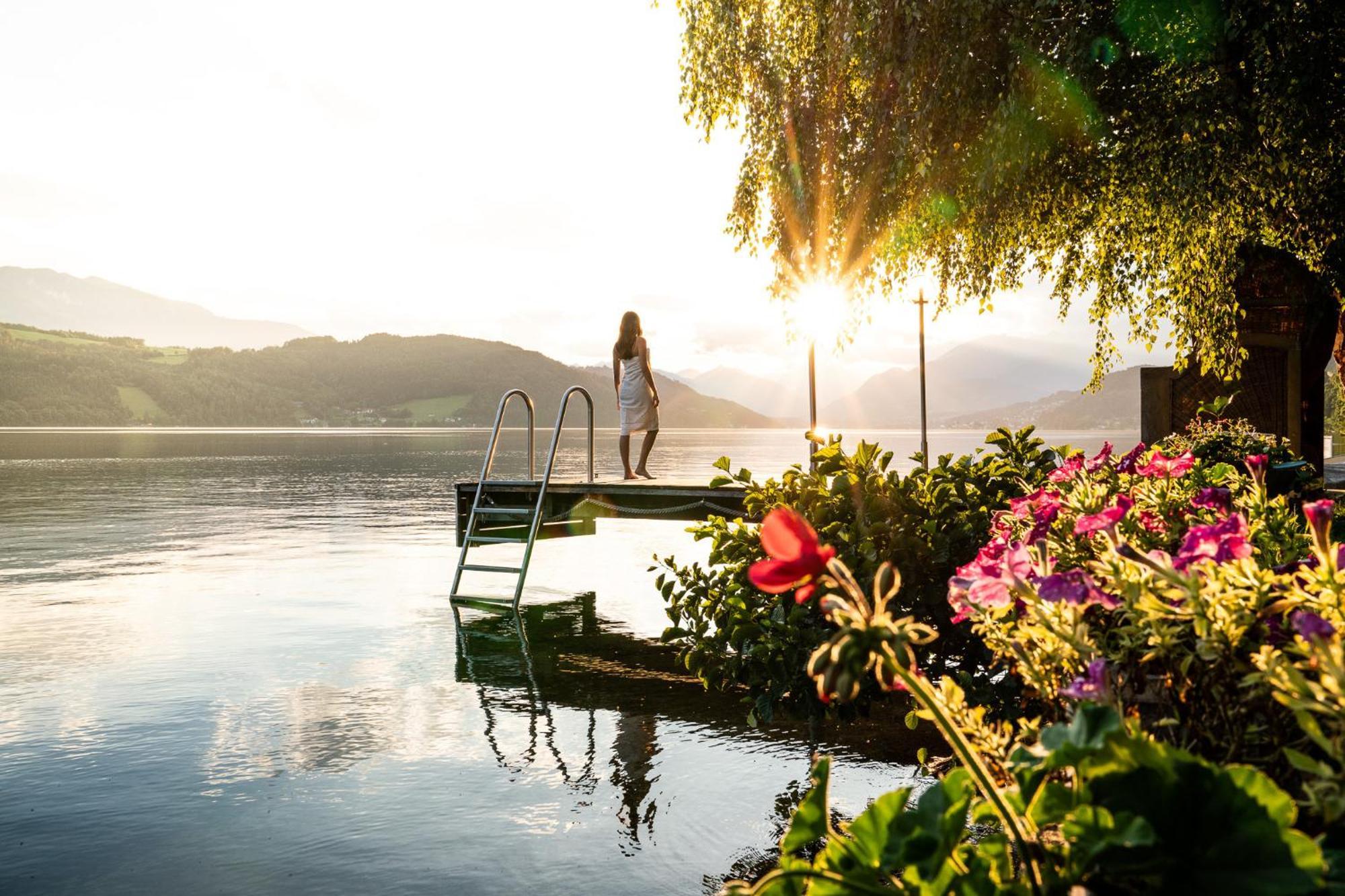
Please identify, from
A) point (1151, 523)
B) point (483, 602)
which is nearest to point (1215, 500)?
point (1151, 523)

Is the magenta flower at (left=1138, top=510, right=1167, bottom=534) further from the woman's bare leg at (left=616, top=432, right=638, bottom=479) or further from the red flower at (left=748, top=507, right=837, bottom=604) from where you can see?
the woman's bare leg at (left=616, top=432, right=638, bottom=479)

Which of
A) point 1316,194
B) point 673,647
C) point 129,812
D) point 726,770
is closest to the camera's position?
point 129,812

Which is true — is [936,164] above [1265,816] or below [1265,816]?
above

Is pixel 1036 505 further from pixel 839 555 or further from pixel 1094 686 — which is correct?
pixel 839 555

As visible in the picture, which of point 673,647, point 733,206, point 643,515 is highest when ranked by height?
point 733,206

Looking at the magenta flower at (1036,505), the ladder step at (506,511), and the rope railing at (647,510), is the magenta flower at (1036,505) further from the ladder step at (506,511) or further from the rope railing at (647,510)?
the ladder step at (506,511)

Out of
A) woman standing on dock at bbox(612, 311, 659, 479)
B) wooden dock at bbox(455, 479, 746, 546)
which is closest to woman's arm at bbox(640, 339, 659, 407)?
woman standing on dock at bbox(612, 311, 659, 479)

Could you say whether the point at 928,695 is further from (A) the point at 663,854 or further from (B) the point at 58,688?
(B) the point at 58,688

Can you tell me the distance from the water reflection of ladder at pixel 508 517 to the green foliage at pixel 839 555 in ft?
19.7

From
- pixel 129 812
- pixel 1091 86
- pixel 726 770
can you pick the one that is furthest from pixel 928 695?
pixel 1091 86

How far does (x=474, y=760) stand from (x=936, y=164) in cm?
607

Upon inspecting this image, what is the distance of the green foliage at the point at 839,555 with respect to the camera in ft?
16.6

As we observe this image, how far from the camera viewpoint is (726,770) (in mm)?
6117

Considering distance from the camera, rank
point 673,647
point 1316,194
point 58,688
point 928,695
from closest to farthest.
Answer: point 928,695, point 58,688, point 1316,194, point 673,647
